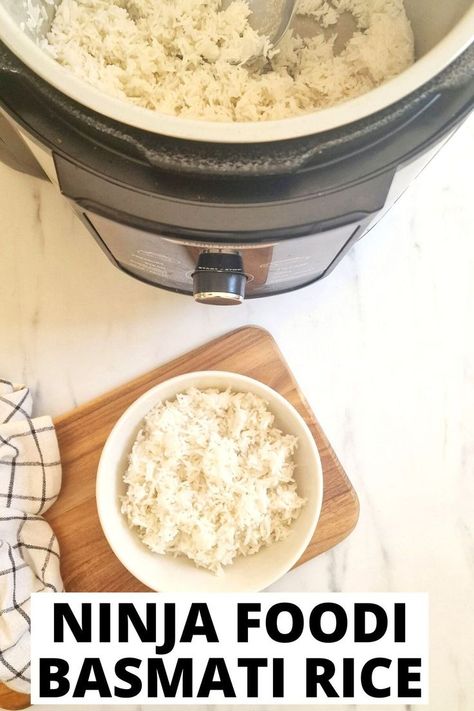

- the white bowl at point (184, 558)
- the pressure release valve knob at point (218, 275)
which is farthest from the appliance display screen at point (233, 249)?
the white bowl at point (184, 558)

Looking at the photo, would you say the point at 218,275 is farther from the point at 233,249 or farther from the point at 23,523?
the point at 23,523

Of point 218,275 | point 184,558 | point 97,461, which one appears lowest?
point 184,558

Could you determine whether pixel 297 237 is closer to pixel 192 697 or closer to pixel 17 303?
pixel 17 303

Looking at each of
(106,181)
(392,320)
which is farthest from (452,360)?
(106,181)

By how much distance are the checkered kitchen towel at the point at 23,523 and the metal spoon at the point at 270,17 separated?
47 centimetres

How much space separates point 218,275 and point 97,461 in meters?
0.33

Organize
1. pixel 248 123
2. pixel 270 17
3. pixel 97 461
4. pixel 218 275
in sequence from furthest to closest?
pixel 97 461, pixel 270 17, pixel 218 275, pixel 248 123

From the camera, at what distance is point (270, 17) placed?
0.64 metres

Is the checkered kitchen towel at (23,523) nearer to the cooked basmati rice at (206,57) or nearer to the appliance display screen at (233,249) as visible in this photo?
the appliance display screen at (233,249)

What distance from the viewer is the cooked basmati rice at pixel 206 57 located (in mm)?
576

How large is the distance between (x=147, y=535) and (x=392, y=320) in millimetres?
390

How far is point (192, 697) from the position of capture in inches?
28.9

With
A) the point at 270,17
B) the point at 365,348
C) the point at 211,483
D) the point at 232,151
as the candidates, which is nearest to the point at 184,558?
the point at 211,483

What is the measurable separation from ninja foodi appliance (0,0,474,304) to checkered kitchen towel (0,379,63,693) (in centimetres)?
35
